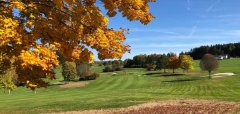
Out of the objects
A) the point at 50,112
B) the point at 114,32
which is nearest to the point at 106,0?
the point at 114,32

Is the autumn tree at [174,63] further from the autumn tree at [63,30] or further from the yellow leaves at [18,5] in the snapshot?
the yellow leaves at [18,5]

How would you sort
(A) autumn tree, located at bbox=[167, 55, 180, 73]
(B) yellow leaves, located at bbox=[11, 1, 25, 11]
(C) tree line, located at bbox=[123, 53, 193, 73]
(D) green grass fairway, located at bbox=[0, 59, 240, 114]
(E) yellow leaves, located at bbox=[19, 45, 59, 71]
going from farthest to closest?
(A) autumn tree, located at bbox=[167, 55, 180, 73] < (C) tree line, located at bbox=[123, 53, 193, 73] < (D) green grass fairway, located at bbox=[0, 59, 240, 114] < (B) yellow leaves, located at bbox=[11, 1, 25, 11] < (E) yellow leaves, located at bbox=[19, 45, 59, 71]

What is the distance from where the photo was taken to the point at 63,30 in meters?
11.7

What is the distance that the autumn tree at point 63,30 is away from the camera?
34.4 ft

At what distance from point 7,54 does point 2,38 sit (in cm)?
135

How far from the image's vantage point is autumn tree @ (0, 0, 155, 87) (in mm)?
10492

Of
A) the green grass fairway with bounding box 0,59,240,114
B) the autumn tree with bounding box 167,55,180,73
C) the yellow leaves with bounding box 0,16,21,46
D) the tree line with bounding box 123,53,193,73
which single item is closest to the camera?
the yellow leaves with bounding box 0,16,21,46

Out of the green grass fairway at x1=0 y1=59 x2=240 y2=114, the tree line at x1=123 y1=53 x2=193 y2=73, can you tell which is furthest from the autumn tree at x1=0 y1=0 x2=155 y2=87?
the tree line at x1=123 y1=53 x2=193 y2=73

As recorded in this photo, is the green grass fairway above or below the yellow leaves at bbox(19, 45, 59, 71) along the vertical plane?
below

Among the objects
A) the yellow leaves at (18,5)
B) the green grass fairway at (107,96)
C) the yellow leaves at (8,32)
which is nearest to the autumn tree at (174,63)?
the green grass fairway at (107,96)

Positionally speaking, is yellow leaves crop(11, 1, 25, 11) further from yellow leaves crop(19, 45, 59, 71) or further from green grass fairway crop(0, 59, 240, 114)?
green grass fairway crop(0, 59, 240, 114)

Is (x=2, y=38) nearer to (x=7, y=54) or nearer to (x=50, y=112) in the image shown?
(x=7, y=54)

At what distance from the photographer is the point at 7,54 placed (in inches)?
432

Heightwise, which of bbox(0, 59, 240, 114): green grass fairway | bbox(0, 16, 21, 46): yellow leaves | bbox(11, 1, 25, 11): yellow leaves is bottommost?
bbox(0, 59, 240, 114): green grass fairway
